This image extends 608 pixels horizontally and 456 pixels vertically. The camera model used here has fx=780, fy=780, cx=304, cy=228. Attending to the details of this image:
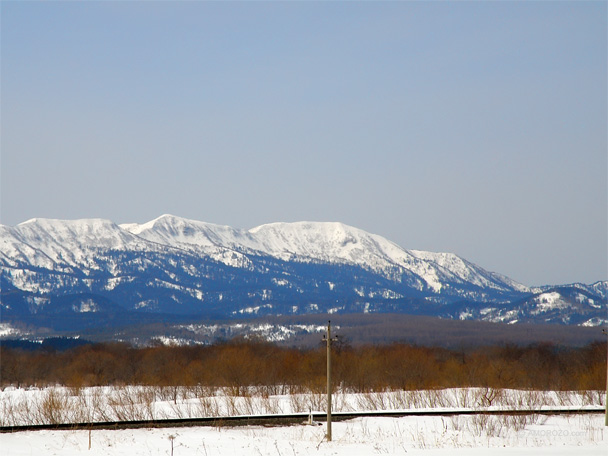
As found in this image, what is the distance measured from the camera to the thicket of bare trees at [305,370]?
103625mm

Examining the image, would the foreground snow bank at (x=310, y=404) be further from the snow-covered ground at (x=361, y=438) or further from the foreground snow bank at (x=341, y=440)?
the foreground snow bank at (x=341, y=440)

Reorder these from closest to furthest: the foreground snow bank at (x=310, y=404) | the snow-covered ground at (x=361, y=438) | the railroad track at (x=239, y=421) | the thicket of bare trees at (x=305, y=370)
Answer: the snow-covered ground at (x=361, y=438)
the railroad track at (x=239, y=421)
the foreground snow bank at (x=310, y=404)
the thicket of bare trees at (x=305, y=370)

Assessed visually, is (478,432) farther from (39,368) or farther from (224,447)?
(39,368)

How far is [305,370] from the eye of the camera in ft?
393

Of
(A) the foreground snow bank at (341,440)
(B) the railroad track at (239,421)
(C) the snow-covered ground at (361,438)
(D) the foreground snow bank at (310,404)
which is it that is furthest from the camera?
(D) the foreground snow bank at (310,404)

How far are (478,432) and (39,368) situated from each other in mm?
130613

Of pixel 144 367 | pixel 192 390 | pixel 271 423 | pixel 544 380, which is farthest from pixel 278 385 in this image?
pixel 271 423

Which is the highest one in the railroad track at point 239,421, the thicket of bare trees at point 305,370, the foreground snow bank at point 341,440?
the thicket of bare trees at point 305,370

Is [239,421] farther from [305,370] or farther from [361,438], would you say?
[305,370]

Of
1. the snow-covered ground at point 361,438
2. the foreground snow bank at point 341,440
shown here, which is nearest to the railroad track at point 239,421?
the snow-covered ground at point 361,438

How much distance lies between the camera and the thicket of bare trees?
104m

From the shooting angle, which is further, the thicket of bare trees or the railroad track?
the thicket of bare trees

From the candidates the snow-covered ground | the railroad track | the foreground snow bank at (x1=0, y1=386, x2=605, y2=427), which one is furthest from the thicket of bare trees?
the snow-covered ground

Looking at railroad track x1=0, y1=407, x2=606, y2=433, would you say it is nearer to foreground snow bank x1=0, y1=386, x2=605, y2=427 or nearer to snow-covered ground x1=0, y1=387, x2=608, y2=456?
snow-covered ground x1=0, y1=387, x2=608, y2=456
